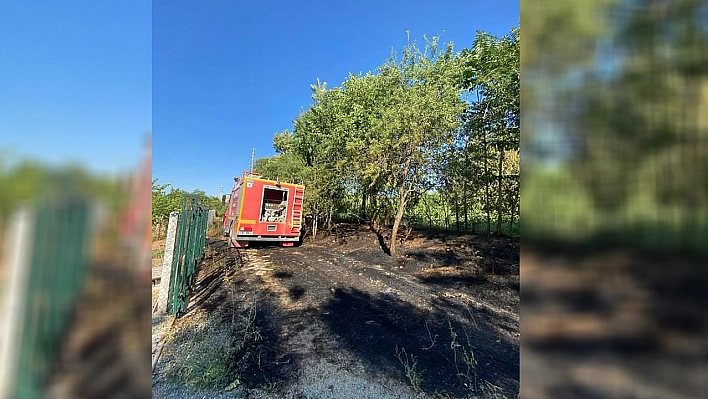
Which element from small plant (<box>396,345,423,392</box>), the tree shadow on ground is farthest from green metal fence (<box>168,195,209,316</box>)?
small plant (<box>396,345,423,392</box>)

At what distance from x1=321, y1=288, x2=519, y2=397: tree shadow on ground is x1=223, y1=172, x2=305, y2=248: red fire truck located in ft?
18.9

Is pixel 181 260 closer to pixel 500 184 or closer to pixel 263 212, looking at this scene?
pixel 500 184

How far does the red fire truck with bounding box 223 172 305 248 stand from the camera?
30.3 ft

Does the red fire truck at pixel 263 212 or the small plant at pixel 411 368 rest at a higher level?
the red fire truck at pixel 263 212

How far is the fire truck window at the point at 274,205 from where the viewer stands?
10164 millimetres
